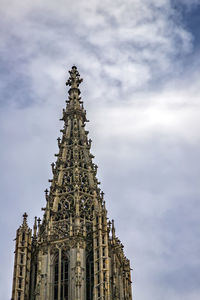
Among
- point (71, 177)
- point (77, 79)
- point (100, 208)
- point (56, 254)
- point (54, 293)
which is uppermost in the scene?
point (77, 79)

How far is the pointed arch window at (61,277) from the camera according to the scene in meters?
55.3

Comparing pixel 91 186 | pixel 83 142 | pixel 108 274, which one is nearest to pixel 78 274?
pixel 108 274

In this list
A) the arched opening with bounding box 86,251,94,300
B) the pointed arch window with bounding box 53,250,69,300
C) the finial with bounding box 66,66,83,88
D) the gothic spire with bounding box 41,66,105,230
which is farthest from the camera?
the finial with bounding box 66,66,83,88

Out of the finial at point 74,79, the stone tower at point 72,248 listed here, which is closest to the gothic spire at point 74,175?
the stone tower at point 72,248

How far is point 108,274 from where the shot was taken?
55.4 metres

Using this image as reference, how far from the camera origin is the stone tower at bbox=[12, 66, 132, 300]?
55494mm

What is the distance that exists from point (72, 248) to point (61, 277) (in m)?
3.04

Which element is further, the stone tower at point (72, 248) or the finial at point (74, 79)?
the finial at point (74, 79)

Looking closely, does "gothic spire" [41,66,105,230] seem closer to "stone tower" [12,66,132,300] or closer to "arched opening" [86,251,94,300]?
"stone tower" [12,66,132,300]

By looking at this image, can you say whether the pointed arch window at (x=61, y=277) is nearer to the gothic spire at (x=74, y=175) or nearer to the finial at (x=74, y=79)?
the gothic spire at (x=74, y=175)

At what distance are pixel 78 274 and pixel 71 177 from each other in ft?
49.6

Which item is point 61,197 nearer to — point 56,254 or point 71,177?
point 71,177

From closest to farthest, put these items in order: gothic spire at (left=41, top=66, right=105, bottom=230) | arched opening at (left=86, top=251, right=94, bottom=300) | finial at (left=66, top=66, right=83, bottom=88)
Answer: arched opening at (left=86, top=251, right=94, bottom=300) < gothic spire at (left=41, top=66, right=105, bottom=230) < finial at (left=66, top=66, right=83, bottom=88)

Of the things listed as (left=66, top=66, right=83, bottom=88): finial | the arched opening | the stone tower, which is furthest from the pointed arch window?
Result: (left=66, top=66, right=83, bottom=88): finial
